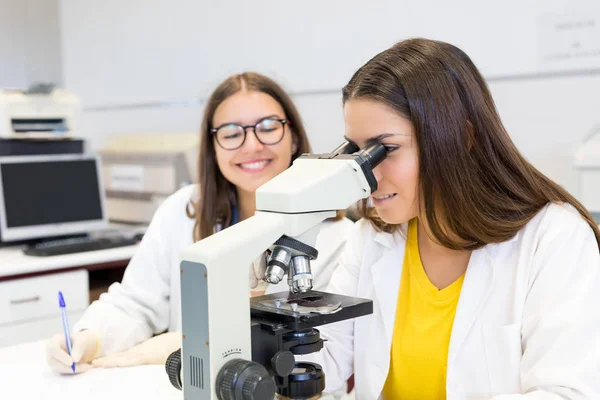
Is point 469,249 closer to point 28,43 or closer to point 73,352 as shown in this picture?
point 73,352

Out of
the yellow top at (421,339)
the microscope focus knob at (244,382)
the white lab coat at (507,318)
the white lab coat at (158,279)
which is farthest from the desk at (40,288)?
the microscope focus knob at (244,382)

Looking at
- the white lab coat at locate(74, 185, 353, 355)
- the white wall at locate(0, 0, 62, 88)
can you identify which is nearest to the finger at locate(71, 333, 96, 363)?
the white lab coat at locate(74, 185, 353, 355)

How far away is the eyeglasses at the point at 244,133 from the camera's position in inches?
74.0

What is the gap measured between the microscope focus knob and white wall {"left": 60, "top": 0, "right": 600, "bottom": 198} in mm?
1484

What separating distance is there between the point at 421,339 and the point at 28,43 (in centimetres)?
372

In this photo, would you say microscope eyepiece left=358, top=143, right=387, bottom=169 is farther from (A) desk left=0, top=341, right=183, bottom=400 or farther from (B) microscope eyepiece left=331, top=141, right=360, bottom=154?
(A) desk left=0, top=341, right=183, bottom=400

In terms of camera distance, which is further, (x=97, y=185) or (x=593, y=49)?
(x=97, y=185)

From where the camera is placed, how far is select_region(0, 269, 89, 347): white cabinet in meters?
2.41

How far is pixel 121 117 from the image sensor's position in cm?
391

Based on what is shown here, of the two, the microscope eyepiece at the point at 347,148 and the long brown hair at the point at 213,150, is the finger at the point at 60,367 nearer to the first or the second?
the long brown hair at the point at 213,150

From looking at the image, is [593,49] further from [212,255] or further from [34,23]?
[34,23]

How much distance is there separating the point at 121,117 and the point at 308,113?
142 centimetres

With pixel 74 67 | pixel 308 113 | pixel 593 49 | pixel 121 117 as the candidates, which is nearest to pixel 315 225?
pixel 593 49

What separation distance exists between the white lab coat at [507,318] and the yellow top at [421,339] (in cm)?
2
